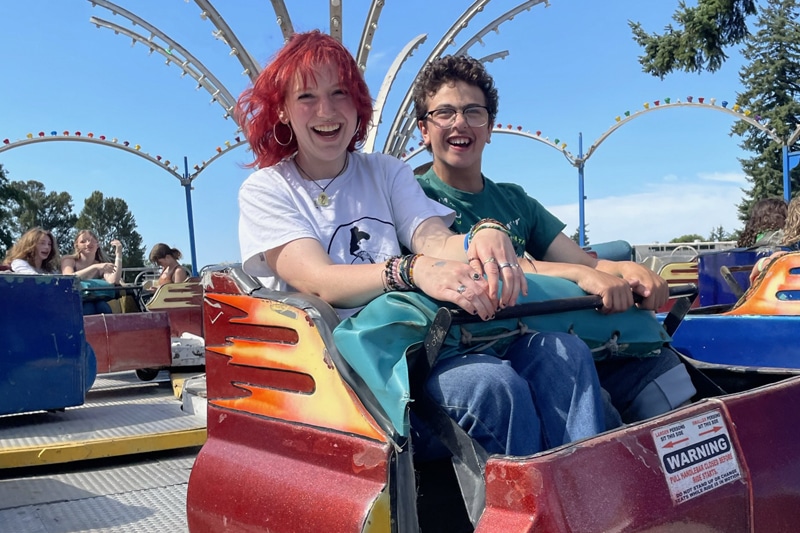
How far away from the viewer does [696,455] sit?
1.31 meters

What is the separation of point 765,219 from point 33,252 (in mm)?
6398

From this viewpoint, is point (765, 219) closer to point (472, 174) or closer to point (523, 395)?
point (472, 174)

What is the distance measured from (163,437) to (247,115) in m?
1.81

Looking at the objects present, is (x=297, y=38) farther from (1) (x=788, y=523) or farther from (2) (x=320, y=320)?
(1) (x=788, y=523)

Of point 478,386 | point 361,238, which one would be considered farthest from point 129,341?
point 478,386

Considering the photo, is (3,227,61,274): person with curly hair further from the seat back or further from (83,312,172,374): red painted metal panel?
(83,312,172,374): red painted metal panel

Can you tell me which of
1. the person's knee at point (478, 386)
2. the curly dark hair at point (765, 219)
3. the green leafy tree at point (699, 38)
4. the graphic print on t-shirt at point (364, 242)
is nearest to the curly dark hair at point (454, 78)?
the graphic print on t-shirt at point (364, 242)

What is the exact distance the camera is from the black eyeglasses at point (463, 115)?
2.30 metres

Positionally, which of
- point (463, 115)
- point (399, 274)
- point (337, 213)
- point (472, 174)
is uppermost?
point (463, 115)

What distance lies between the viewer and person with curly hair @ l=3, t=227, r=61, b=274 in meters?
6.06

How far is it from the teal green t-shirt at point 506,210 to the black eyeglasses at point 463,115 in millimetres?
180

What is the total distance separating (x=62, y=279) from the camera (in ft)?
13.0

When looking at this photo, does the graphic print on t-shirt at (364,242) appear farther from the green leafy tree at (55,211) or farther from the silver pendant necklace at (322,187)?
the green leafy tree at (55,211)

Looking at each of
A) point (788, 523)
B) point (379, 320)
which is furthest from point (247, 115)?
point (788, 523)
